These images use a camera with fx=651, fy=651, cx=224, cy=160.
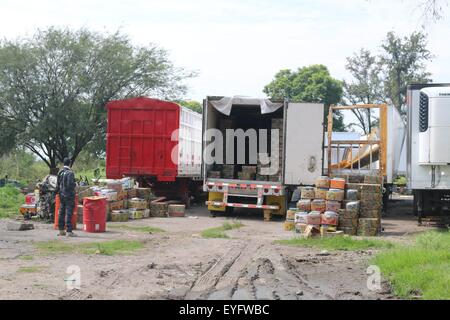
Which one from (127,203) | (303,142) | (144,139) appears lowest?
(127,203)

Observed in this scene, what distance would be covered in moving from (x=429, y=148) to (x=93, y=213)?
27.9 feet

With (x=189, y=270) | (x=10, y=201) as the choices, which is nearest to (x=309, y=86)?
(x=10, y=201)

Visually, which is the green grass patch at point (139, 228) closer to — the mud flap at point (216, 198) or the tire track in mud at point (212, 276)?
the mud flap at point (216, 198)

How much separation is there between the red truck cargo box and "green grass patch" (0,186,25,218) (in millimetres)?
3358

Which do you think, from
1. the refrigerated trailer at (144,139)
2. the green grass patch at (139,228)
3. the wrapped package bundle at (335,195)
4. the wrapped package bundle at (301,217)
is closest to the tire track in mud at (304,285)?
the wrapped package bundle at (301,217)

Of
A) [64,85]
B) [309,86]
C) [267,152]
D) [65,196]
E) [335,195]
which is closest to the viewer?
[65,196]

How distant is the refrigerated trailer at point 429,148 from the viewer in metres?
16.3

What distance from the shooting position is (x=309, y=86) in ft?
178

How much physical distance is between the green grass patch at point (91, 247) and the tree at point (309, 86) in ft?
129

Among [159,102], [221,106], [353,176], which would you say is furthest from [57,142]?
[353,176]

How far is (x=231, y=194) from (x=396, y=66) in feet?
105

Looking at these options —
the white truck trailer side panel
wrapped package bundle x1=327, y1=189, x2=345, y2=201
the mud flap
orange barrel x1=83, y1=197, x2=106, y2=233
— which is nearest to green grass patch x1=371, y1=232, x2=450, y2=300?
wrapped package bundle x1=327, y1=189, x2=345, y2=201

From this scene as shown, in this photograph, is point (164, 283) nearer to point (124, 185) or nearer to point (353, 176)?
point (353, 176)

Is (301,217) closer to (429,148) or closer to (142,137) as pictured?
(429,148)
